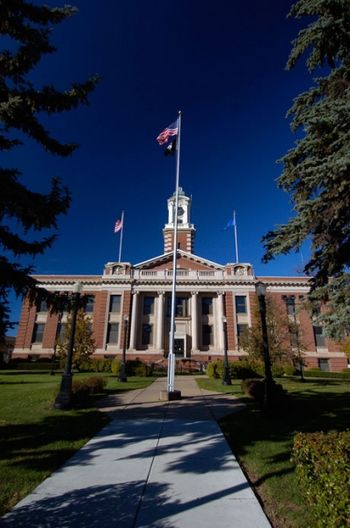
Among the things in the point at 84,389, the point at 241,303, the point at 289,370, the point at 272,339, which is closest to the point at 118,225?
the point at 241,303


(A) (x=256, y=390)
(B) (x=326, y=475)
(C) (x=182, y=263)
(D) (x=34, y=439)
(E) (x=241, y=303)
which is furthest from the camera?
(C) (x=182, y=263)

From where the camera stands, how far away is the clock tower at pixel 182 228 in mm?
48856

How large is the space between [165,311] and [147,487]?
37.6 m

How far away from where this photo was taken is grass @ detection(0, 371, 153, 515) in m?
4.41

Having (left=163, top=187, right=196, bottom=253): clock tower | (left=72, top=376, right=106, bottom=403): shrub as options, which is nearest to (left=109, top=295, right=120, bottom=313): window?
(left=163, top=187, right=196, bottom=253): clock tower

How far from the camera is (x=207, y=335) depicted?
41.2 m

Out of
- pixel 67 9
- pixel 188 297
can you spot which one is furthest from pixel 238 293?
pixel 67 9

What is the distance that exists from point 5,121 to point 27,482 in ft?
24.7

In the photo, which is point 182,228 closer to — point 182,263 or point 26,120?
point 182,263

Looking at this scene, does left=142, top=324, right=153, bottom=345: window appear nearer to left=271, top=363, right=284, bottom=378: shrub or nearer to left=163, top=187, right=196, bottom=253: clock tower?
left=163, top=187, right=196, bottom=253: clock tower

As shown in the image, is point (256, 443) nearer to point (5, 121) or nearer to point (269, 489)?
point (269, 489)

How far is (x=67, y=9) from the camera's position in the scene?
711cm

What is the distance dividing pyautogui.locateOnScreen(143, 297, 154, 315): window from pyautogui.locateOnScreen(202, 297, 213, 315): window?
24.6ft

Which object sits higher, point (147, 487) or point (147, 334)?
point (147, 334)
